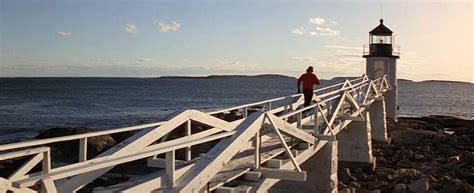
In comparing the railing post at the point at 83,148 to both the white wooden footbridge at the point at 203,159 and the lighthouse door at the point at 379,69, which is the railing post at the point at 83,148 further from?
the lighthouse door at the point at 379,69

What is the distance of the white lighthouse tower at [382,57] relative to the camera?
111 feet

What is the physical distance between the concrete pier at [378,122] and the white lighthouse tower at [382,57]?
6.03m

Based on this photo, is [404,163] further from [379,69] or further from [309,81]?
[379,69]

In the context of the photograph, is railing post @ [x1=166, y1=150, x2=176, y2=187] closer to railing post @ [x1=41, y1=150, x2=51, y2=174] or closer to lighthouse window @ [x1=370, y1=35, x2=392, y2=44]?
railing post @ [x1=41, y1=150, x2=51, y2=174]

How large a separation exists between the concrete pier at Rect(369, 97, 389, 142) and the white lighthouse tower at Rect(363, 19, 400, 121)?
6031 mm

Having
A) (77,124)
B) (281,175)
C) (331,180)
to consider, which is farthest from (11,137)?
(281,175)

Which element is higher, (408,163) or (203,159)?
(203,159)

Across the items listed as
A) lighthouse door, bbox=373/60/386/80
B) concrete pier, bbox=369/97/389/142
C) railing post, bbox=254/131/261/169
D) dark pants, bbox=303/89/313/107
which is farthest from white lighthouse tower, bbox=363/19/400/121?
railing post, bbox=254/131/261/169

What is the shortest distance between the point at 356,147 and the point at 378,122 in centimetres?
753

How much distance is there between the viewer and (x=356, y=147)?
2067cm

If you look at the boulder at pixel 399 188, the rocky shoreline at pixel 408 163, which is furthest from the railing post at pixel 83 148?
the boulder at pixel 399 188

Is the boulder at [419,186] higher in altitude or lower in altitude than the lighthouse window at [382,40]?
lower

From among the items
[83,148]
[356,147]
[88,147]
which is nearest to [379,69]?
[356,147]

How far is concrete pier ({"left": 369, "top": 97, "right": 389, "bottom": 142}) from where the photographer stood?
2731 centimetres
